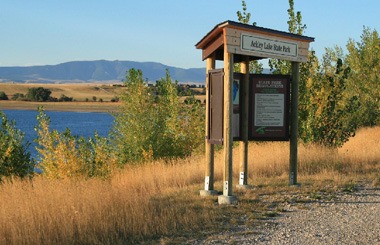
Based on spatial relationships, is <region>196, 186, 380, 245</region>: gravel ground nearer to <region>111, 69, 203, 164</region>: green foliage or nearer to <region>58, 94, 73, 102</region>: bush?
<region>111, 69, 203, 164</region>: green foliage

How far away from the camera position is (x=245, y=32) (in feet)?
35.7

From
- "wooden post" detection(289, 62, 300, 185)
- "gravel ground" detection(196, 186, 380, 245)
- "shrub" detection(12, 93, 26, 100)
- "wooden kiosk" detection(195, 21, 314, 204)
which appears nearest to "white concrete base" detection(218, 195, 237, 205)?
"wooden kiosk" detection(195, 21, 314, 204)

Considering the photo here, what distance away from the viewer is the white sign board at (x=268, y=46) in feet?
35.8

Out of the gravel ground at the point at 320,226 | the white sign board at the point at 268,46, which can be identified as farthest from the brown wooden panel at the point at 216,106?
the gravel ground at the point at 320,226

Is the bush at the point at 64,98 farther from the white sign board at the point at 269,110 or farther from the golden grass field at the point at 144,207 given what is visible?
the white sign board at the point at 269,110

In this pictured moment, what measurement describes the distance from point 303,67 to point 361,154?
404cm

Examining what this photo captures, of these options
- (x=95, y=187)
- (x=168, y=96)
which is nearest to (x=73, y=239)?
(x=95, y=187)

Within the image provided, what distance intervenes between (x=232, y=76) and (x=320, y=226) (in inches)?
137

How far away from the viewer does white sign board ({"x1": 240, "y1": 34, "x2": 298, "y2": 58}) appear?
10922 millimetres

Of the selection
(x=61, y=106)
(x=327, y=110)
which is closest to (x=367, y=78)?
(x=327, y=110)

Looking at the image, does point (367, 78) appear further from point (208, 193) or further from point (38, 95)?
point (38, 95)

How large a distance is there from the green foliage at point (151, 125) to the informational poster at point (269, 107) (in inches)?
261

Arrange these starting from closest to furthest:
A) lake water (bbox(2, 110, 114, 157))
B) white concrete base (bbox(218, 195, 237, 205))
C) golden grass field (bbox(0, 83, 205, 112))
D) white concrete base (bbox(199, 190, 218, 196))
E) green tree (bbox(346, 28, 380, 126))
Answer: white concrete base (bbox(218, 195, 237, 205))
white concrete base (bbox(199, 190, 218, 196))
green tree (bbox(346, 28, 380, 126))
lake water (bbox(2, 110, 114, 157))
golden grass field (bbox(0, 83, 205, 112))

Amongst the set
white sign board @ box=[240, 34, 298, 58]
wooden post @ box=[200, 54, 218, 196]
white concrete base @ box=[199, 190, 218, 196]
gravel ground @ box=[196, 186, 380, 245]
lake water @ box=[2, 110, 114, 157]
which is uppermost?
white sign board @ box=[240, 34, 298, 58]
